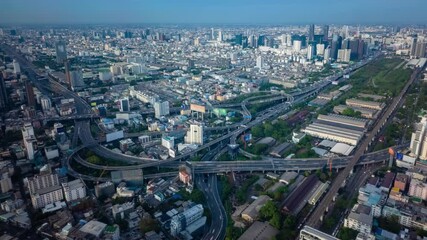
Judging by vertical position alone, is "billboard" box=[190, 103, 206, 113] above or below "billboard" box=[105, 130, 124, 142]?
above

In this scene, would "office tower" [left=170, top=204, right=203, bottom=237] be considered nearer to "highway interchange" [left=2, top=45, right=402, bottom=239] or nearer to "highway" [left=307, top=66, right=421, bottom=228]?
"highway interchange" [left=2, top=45, right=402, bottom=239]

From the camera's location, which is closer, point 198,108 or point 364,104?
point 198,108

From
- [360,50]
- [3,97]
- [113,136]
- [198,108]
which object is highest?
[360,50]

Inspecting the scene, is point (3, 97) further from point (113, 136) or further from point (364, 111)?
point (364, 111)

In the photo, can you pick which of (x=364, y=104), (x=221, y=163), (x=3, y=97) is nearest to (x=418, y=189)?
(x=221, y=163)

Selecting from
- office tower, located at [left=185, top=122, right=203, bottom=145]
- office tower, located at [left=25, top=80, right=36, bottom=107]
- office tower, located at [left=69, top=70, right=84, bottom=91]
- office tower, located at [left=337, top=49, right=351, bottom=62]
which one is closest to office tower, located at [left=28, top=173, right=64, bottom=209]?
office tower, located at [left=185, top=122, right=203, bottom=145]

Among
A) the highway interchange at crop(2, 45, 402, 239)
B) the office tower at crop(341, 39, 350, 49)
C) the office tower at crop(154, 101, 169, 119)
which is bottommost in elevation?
the highway interchange at crop(2, 45, 402, 239)

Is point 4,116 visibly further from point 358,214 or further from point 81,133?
point 358,214
